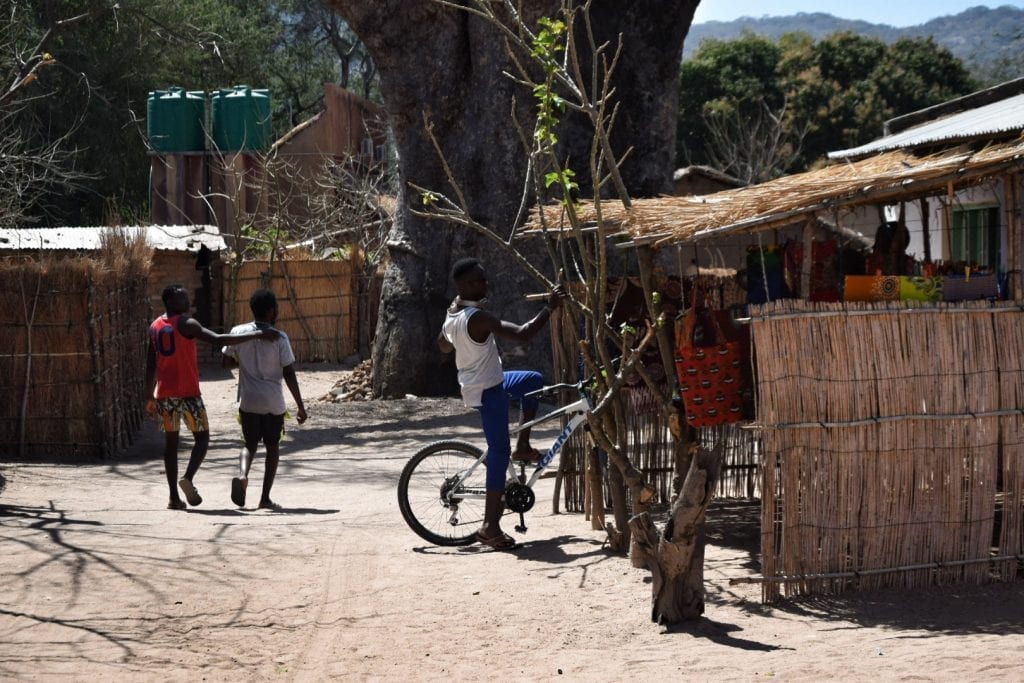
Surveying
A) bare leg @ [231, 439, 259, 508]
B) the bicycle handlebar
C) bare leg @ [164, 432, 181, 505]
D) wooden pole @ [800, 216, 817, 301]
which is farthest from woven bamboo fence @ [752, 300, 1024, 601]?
bare leg @ [164, 432, 181, 505]

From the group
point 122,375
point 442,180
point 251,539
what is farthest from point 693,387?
point 442,180

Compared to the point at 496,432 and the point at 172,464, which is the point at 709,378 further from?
the point at 172,464

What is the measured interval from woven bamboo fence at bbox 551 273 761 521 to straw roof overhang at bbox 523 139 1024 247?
2.47 ft

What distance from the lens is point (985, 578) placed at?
613 cm

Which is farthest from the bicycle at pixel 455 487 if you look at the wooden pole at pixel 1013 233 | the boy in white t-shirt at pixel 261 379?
the wooden pole at pixel 1013 233

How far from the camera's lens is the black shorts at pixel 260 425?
8742 mm

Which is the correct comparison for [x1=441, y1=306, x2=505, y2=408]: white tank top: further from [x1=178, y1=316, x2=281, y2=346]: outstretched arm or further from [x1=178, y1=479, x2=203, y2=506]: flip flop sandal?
[x1=178, y1=479, x2=203, y2=506]: flip flop sandal

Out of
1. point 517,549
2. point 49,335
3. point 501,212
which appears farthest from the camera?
point 501,212

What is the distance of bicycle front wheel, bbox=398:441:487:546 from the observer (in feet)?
24.4

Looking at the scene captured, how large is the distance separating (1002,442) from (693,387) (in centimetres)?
151

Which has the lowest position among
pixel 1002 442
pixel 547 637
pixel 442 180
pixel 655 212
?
pixel 547 637

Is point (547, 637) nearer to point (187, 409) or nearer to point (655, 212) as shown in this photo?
point (655, 212)

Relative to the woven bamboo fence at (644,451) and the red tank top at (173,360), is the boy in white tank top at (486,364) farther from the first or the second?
the red tank top at (173,360)

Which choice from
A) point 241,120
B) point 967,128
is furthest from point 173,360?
point 241,120
